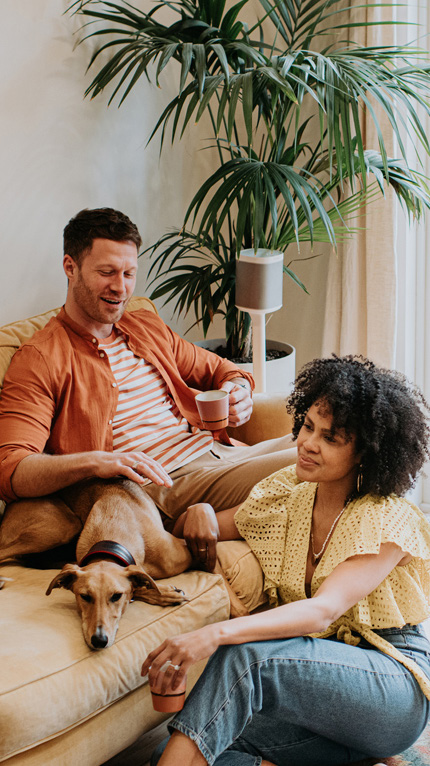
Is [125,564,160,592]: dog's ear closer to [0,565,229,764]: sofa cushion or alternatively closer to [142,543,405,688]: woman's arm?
[0,565,229,764]: sofa cushion

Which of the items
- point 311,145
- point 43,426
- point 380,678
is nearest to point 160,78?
point 311,145

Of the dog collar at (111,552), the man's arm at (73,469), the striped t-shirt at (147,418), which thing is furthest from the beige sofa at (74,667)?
the striped t-shirt at (147,418)

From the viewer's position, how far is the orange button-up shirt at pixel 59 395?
189 cm

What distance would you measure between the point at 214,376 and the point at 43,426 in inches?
29.1

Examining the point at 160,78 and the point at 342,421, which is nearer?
the point at 342,421

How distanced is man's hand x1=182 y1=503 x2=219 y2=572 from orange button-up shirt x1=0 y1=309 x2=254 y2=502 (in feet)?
1.20

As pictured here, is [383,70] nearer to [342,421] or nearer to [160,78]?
[160,78]

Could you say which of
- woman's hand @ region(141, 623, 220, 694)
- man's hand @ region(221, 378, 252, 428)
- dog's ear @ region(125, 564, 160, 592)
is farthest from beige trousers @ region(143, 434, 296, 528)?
woman's hand @ region(141, 623, 220, 694)

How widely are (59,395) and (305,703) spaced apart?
1.01 metres

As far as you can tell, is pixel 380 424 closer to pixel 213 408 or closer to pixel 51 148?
pixel 213 408

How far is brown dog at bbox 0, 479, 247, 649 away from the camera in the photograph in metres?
1.53

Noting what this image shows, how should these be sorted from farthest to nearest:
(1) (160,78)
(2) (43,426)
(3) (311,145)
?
(3) (311,145) < (1) (160,78) < (2) (43,426)

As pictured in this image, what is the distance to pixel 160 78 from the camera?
10.6ft

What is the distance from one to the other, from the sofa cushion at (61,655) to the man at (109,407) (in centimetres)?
21
